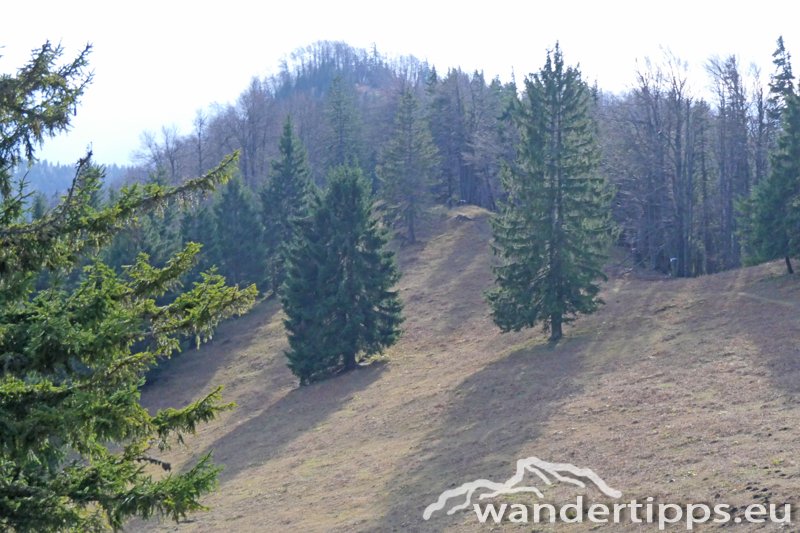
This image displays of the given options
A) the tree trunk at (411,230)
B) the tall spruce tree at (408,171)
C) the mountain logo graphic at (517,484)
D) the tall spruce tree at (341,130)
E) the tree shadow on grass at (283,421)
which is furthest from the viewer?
the tall spruce tree at (341,130)

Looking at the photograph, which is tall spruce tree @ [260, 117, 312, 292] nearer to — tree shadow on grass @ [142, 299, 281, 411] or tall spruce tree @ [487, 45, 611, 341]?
tree shadow on grass @ [142, 299, 281, 411]

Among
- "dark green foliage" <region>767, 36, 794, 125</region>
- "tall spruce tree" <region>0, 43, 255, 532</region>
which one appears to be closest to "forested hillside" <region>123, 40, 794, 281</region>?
"dark green foliage" <region>767, 36, 794, 125</region>

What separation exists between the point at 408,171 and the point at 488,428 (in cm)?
3720

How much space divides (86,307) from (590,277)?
89.4ft

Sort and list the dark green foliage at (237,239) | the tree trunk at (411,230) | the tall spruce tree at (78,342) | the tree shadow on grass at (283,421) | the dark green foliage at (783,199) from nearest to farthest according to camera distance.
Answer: the tall spruce tree at (78,342)
the tree shadow on grass at (283,421)
the dark green foliage at (783,199)
the dark green foliage at (237,239)
the tree trunk at (411,230)

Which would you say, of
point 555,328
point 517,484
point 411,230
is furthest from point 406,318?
point 517,484

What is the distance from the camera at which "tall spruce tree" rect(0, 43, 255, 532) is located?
6461mm

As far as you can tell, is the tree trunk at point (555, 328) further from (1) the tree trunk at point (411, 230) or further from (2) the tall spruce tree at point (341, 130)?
(2) the tall spruce tree at point (341, 130)

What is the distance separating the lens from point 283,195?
54031mm

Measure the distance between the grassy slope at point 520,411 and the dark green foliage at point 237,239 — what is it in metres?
9.58

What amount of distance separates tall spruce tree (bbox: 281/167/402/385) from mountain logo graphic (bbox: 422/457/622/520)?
59.1ft

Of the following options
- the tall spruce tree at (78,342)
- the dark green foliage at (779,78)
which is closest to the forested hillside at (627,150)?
the dark green foliage at (779,78)

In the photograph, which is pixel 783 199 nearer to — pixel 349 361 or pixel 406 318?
pixel 406 318

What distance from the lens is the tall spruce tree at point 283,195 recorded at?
53.5 m
